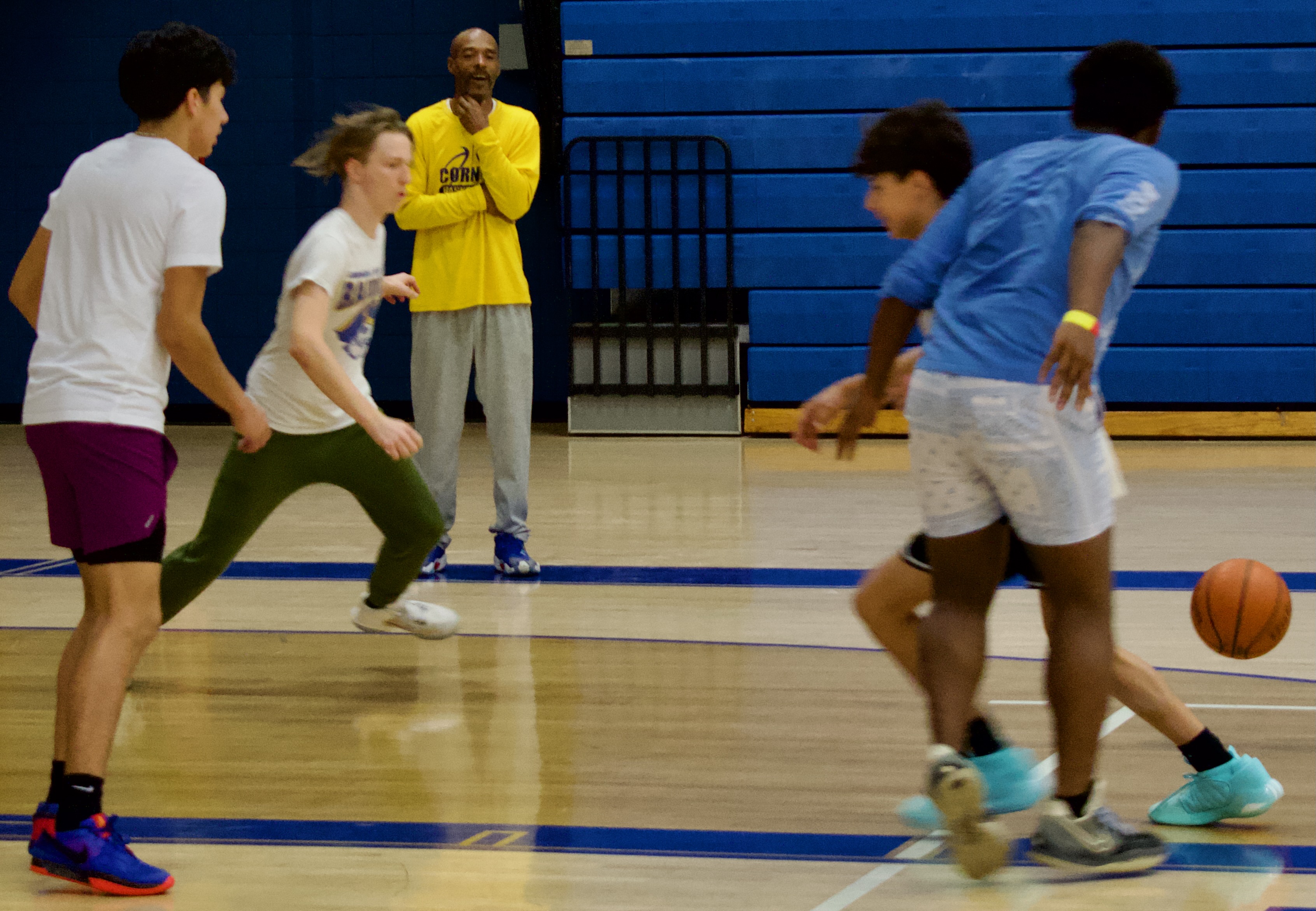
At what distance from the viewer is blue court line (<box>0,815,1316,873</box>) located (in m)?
2.40

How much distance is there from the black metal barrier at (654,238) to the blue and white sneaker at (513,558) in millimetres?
4322

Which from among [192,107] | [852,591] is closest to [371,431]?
[192,107]

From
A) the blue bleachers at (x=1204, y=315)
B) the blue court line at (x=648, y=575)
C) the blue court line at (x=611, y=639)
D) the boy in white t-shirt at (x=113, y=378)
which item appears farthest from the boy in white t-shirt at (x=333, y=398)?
the blue bleachers at (x=1204, y=315)

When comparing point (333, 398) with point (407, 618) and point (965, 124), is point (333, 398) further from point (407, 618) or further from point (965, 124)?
point (965, 124)

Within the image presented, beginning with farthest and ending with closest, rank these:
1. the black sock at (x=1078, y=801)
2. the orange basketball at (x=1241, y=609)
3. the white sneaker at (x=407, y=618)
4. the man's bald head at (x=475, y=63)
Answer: the man's bald head at (x=475, y=63), the white sneaker at (x=407, y=618), the orange basketball at (x=1241, y=609), the black sock at (x=1078, y=801)

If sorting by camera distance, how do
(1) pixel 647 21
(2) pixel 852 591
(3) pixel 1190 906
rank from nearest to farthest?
(3) pixel 1190 906 → (2) pixel 852 591 → (1) pixel 647 21

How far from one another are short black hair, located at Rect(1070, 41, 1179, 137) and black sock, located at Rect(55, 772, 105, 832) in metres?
1.77

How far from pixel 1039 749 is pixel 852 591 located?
5.52 feet

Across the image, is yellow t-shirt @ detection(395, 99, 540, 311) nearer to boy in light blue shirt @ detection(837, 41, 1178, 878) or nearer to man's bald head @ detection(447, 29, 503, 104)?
man's bald head @ detection(447, 29, 503, 104)

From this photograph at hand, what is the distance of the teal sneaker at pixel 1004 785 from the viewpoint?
2.49 m

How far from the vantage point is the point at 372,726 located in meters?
3.21

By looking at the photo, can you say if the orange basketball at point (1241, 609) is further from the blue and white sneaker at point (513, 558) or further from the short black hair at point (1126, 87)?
the blue and white sneaker at point (513, 558)

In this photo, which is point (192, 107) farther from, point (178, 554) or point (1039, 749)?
point (1039, 749)

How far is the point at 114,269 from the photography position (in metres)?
2.33
